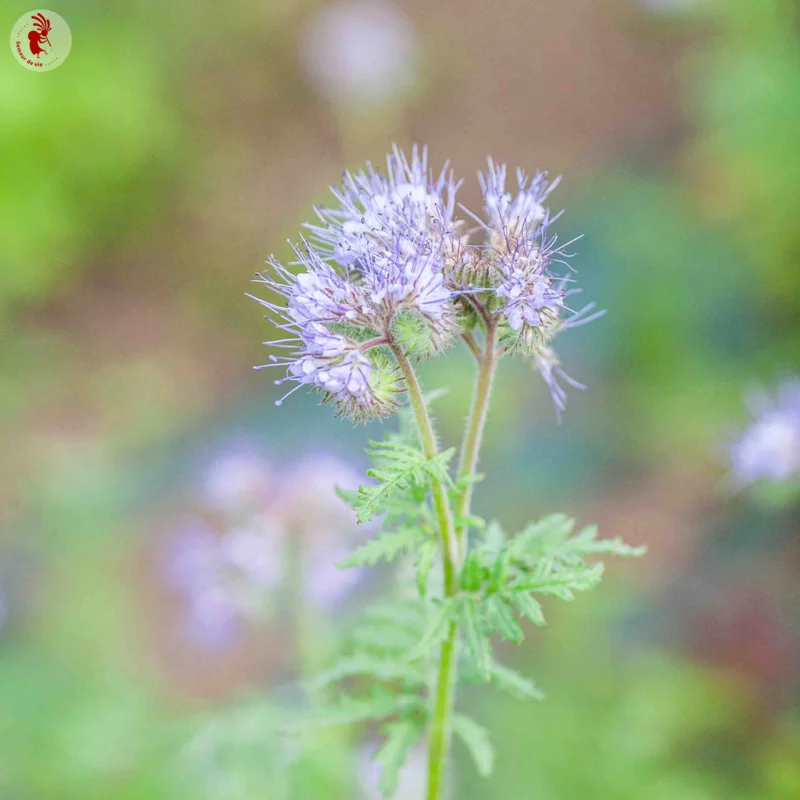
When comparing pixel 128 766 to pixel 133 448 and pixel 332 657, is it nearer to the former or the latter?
pixel 332 657

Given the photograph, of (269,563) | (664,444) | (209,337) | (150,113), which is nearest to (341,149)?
(150,113)

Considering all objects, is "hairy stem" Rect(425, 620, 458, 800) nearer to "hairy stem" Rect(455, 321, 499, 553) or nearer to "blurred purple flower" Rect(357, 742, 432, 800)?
"hairy stem" Rect(455, 321, 499, 553)

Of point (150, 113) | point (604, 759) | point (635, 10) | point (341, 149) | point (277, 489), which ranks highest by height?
point (635, 10)

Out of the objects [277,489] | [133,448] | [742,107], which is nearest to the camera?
[277,489]

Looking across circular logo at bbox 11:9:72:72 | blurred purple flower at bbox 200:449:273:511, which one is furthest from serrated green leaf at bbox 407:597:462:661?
circular logo at bbox 11:9:72:72

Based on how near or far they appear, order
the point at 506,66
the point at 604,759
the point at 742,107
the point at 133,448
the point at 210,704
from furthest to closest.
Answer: the point at 506,66 → the point at 133,448 → the point at 742,107 → the point at 210,704 → the point at 604,759

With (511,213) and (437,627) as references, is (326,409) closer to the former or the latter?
(511,213)

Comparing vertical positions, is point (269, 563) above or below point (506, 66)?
below
